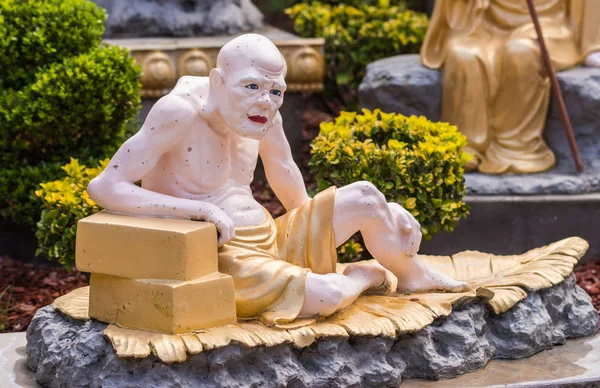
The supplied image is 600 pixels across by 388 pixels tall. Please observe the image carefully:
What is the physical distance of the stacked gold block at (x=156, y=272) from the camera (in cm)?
448

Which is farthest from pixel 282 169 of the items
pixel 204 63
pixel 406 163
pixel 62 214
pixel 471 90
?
pixel 204 63

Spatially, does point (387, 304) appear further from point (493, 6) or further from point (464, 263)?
point (493, 6)

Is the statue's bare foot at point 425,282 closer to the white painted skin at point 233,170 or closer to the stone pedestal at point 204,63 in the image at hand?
the white painted skin at point 233,170

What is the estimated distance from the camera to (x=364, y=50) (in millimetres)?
9828

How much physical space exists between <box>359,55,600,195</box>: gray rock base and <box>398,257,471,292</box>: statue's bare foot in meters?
2.38

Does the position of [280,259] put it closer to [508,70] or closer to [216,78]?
[216,78]

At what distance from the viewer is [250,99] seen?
15.4 feet

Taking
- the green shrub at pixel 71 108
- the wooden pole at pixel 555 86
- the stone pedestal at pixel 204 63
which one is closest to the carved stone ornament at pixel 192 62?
the stone pedestal at pixel 204 63

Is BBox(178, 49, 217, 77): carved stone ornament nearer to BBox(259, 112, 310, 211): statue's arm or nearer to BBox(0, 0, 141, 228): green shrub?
BBox(0, 0, 141, 228): green shrub

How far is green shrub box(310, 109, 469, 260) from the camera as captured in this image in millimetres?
6504

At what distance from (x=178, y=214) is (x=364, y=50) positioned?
5.42 meters

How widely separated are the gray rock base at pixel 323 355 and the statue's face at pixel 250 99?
2.98 ft

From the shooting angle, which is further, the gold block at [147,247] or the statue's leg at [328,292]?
the statue's leg at [328,292]

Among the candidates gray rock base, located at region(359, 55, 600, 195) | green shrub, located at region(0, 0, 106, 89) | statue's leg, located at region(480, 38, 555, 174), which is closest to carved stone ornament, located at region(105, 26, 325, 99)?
gray rock base, located at region(359, 55, 600, 195)
